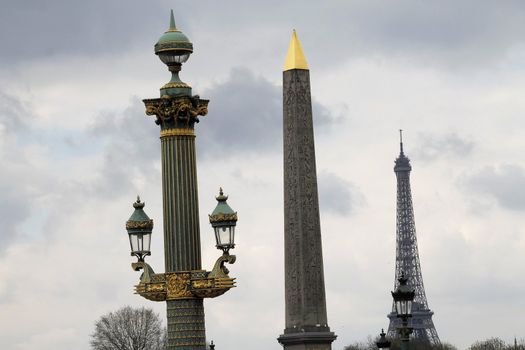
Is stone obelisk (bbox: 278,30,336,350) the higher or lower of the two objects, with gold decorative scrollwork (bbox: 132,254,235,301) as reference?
higher

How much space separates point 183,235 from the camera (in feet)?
77.4

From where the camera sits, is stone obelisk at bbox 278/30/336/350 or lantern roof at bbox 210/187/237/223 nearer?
lantern roof at bbox 210/187/237/223

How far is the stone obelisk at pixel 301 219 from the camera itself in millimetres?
60938

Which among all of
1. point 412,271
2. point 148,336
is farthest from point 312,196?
point 412,271

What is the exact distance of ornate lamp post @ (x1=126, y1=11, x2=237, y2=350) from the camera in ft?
77.5

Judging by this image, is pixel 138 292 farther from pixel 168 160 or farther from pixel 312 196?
pixel 312 196

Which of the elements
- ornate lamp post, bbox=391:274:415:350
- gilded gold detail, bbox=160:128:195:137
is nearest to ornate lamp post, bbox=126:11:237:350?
gilded gold detail, bbox=160:128:195:137

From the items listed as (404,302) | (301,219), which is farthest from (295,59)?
(404,302)

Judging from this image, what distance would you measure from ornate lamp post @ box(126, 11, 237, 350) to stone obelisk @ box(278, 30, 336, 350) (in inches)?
1446

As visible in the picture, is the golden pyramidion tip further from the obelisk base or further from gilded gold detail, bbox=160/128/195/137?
gilded gold detail, bbox=160/128/195/137

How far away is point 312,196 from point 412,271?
96.2 m

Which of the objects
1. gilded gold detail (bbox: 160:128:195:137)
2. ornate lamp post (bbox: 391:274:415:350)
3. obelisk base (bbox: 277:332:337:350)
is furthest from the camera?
obelisk base (bbox: 277:332:337:350)

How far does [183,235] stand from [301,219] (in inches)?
1501

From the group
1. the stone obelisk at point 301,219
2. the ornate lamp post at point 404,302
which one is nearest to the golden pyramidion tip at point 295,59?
the stone obelisk at point 301,219
